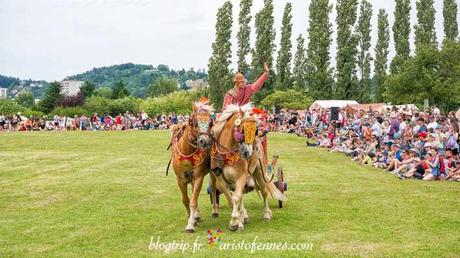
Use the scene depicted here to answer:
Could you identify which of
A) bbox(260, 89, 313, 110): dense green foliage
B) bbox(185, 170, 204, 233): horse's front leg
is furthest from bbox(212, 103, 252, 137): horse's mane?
bbox(260, 89, 313, 110): dense green foliage

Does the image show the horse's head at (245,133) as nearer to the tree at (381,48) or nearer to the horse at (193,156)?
the horse at (193,156)

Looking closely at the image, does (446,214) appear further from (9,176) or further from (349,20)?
(349,20)

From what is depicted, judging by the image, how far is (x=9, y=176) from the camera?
17672mm

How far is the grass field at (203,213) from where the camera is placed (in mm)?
→ 8617

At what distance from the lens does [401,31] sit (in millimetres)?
61469

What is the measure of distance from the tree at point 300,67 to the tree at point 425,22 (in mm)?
13813

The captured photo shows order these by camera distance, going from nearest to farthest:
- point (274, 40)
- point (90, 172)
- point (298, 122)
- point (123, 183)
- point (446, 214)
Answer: point (446, 214) < point (123, 183) < point (90, 172) < point (298, 122) < point (274, 40)

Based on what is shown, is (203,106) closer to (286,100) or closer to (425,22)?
(286,100)

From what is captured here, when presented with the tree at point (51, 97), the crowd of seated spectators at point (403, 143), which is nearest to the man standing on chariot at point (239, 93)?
the crowd of seated spectators at point (403, 143)

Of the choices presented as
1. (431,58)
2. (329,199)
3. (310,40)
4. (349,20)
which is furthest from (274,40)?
(329,199)

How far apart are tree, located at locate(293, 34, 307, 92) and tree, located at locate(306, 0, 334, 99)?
507cm

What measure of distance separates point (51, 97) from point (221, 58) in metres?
35.1

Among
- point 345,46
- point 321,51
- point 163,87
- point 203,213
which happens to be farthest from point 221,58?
point 163,87

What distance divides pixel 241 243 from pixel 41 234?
3.66 metres
